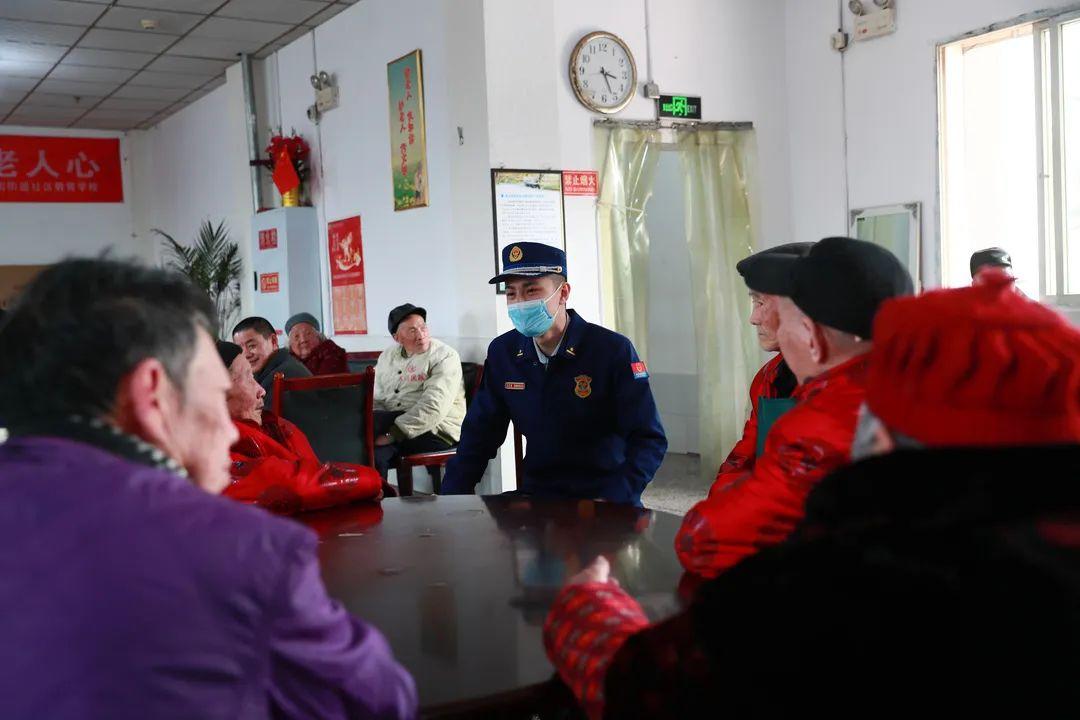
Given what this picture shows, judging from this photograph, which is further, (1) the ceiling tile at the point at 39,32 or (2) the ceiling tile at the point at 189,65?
(2) the ceiling tile at the point at 189,65

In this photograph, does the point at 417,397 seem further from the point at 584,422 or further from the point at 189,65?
the point at 189,65

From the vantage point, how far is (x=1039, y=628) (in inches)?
30.4

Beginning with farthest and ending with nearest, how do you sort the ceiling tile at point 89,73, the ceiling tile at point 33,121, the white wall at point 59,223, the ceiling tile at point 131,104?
the white wall at point 59,223 → the ceiling tile at point 33,121 → the ceiling tile at point 131,104 → the ceiling tile at point 89,73

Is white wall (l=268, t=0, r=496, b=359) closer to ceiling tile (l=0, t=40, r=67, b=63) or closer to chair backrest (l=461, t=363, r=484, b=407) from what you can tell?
chair backrest (l=461, t=363, r=484, b=407)

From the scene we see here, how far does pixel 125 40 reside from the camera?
7.21 meters

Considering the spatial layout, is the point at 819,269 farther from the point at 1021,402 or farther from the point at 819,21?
the point at 819,21

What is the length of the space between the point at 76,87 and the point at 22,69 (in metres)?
0.69

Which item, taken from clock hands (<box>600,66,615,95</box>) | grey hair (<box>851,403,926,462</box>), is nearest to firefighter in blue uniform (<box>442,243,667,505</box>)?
grey hair (<box>851,403,926,462</box>)

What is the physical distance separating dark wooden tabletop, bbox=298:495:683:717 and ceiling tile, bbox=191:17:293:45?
17.7 feet

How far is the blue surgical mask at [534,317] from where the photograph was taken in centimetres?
301

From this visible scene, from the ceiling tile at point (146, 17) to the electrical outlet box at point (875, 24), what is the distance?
172 inches

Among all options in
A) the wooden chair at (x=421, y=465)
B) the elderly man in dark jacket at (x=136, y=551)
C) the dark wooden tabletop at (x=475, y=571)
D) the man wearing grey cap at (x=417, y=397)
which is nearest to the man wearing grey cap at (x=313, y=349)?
the man wearing grey cap at (x=417, y=397)

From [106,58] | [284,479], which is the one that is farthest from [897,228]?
[106,58]

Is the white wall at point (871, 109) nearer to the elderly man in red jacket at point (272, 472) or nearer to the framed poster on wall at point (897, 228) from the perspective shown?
the framed poster on wall at point (897, 228)
